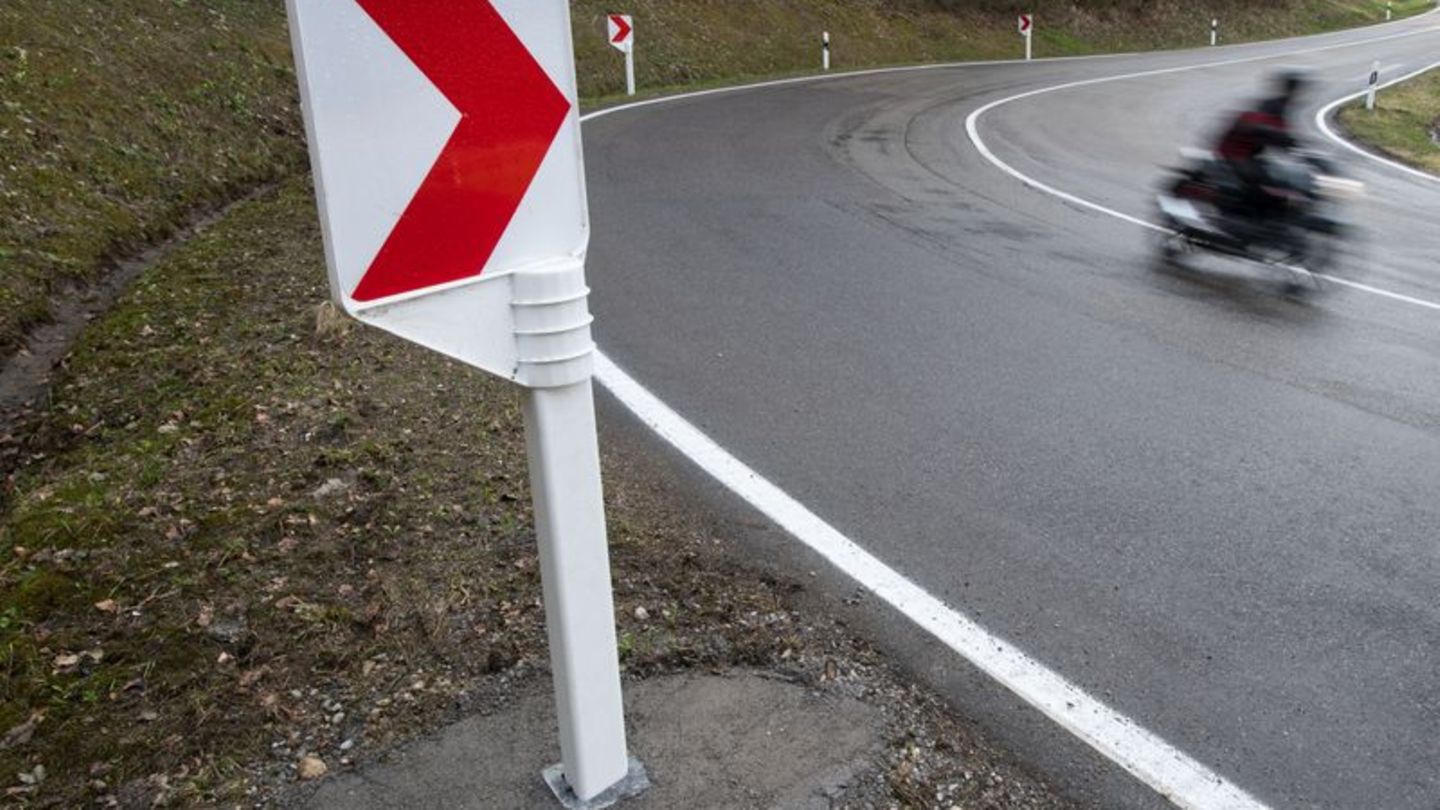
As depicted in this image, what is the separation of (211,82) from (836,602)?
10581 millimetres

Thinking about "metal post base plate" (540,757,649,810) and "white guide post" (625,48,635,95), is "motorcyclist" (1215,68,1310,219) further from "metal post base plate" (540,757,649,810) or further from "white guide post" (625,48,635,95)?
"white guide post" (625,48,635,95)

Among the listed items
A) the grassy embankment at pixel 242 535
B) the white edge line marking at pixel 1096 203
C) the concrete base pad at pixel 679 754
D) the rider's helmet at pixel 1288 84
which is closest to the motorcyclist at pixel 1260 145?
the rider's helmet at pixel 1288 84

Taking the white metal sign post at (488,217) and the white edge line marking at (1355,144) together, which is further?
the white edge line marking at (1355,144)

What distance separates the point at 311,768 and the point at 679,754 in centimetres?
97

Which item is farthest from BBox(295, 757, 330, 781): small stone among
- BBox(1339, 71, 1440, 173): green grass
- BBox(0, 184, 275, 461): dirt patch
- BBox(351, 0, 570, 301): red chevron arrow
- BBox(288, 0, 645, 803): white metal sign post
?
BBox(1339, 71, 1440, 173): green grass

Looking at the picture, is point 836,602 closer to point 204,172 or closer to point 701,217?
point 701,217

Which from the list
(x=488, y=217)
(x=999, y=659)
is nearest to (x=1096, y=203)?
(x=999, y=659)

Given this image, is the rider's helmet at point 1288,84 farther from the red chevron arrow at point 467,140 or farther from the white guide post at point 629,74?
the white guide post at point 629,74

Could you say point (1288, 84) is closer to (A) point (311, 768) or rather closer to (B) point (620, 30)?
(A) point (311, 768)

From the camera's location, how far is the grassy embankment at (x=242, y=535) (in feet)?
10.1

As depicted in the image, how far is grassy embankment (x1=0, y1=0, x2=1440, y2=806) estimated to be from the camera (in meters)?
3.06

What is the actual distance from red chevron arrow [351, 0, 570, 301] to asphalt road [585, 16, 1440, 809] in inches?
91.9

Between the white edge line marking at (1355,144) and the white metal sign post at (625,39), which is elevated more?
the white metal sign post at (625,39)

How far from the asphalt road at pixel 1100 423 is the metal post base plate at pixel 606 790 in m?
1.47
